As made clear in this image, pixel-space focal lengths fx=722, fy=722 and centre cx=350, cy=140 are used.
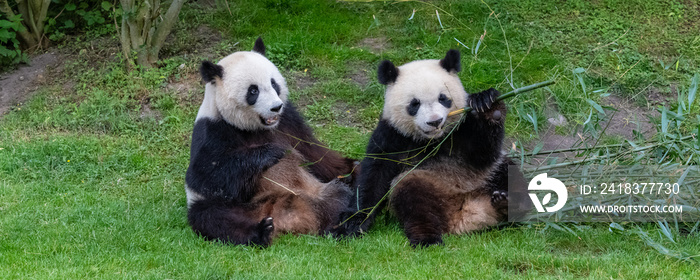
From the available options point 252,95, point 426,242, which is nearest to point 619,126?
point 426,242

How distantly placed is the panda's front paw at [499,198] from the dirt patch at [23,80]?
624cm

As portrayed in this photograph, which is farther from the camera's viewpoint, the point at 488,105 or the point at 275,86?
the point at 275,86

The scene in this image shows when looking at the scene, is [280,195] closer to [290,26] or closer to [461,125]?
[461,125]

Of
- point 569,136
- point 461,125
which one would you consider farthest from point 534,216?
point 569,136

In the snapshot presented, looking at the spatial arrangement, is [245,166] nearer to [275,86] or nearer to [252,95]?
[252,95]

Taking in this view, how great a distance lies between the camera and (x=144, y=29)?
8.97 m

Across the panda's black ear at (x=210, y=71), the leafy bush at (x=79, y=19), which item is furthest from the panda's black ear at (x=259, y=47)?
the leafy bush at (x=79, y=19)

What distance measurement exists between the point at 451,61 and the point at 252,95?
1631mm

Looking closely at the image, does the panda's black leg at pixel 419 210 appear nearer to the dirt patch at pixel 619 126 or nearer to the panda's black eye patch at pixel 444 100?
the panda's black eye patch at pixel 444 100

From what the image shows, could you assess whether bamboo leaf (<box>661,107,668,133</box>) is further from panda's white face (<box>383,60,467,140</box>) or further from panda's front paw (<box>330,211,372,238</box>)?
panda's front paw (<box>330,211,372,238</box>)

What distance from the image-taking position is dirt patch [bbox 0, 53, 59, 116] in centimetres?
905

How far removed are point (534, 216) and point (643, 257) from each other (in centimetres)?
93

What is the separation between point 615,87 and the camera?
863cm

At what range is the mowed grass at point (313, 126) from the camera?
4.92 meters
